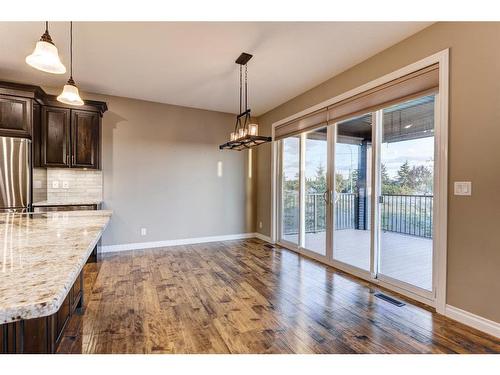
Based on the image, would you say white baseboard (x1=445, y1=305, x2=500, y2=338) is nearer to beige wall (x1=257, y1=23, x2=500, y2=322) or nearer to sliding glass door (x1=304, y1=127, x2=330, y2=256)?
beige wall (x1=257, y1=23, x2=500, y2=322)

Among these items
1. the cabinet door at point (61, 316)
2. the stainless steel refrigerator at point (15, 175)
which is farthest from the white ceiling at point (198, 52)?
the cabinet door at point (61, 316)

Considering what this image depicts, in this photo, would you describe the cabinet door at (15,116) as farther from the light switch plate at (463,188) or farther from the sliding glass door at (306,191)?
the light switch plate at (463,188)

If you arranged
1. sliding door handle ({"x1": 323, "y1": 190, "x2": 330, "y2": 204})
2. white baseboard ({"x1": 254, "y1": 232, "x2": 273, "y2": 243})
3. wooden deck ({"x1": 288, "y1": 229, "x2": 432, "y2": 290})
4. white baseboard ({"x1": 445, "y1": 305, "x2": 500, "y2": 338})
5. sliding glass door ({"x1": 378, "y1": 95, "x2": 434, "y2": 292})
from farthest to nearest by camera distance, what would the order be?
1. white baseboard ({"x1": 254, "y1": 232, "x2": 273, "y2": 243})
2. sliding door handle ({"x1": 323, "y1": 190, "x2": 330, "y2": 204})
3. wooden deck ({"x1": 288, "y1": 229, "x2": 432, "y2": 290})
4. sliding glass door ({"x1": 378, "y1": 95, "x2": 434, "y2": 292})
5. white baseboard ({"x1": 445, "y1": 305, "x2": 500, "y2": 338})

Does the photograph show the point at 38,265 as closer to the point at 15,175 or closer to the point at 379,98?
the point at 379,98

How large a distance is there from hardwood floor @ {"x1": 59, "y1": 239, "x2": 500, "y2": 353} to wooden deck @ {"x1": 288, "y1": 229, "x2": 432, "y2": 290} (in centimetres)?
29

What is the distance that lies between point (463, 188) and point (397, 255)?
1.17m

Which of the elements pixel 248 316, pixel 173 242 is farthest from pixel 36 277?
pixel 173 242

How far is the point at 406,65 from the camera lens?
106 inches

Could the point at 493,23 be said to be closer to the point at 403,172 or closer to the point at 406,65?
the point at 406,65

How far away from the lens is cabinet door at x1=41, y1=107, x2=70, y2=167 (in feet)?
12.8

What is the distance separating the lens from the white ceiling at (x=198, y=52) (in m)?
2.56

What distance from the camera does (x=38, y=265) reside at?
0.89 meters

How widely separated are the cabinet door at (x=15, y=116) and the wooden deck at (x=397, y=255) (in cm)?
473

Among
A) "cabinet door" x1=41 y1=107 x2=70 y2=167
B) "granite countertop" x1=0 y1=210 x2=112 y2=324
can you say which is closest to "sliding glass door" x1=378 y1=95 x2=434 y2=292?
"granite countertop" x1=0 y1=210 x2=112 y2=324
